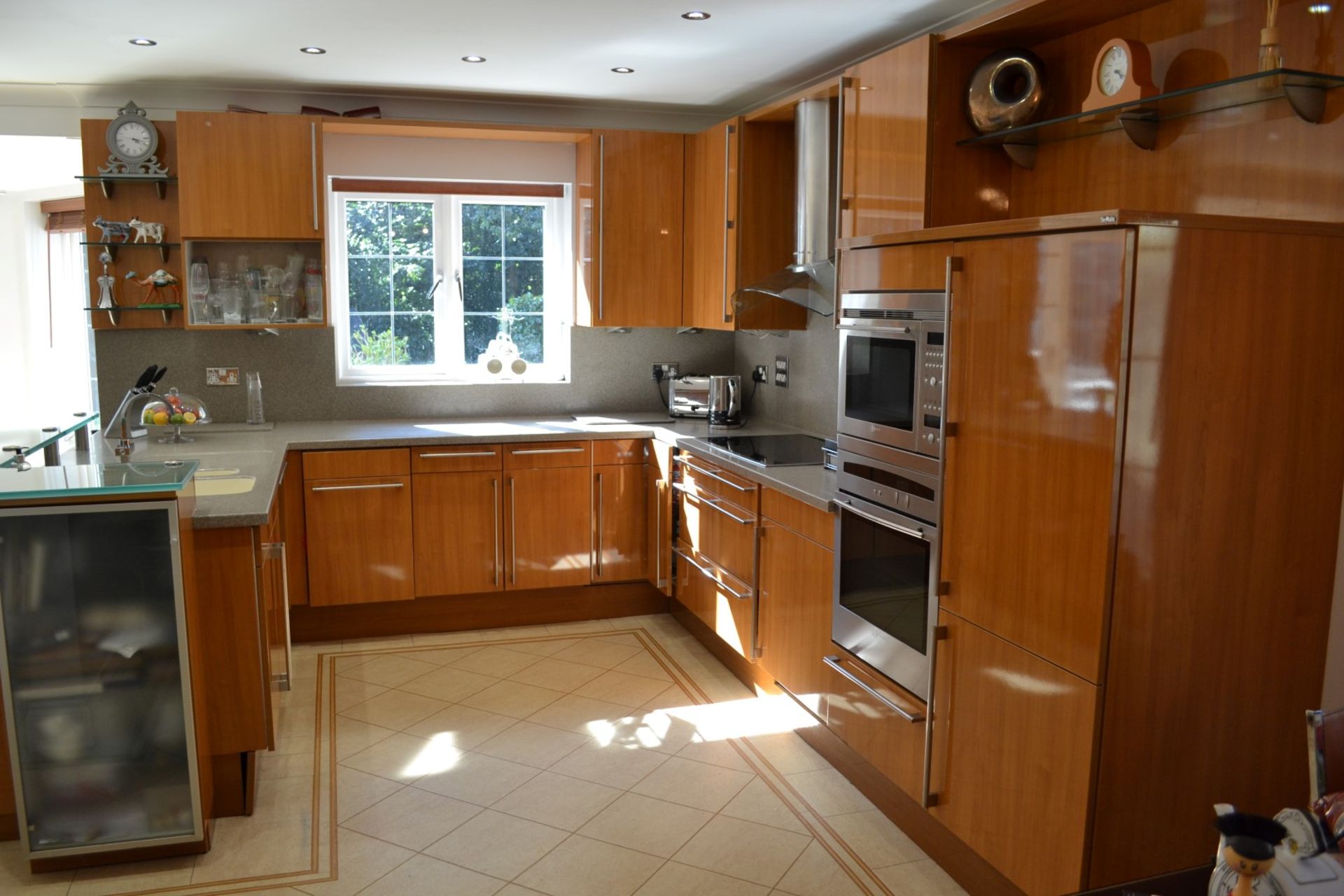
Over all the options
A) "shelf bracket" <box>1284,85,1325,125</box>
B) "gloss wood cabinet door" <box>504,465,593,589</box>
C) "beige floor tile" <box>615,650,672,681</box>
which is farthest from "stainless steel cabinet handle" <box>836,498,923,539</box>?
"gloss wood cabinet door" <box>504,465,593,589</box>

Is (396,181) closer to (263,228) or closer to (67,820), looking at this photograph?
(263,228)

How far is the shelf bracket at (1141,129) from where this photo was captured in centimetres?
251

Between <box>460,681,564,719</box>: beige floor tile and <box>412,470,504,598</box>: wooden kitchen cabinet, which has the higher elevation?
<box>412,470,504,598</box>: wooden kitchen cabinet

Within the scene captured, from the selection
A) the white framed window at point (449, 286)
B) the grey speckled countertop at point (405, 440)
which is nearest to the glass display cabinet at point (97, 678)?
the grey speckled countertop at point (405, 440)

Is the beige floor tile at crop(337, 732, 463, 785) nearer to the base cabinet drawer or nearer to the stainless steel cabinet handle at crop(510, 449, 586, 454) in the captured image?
the base cabinet drawer

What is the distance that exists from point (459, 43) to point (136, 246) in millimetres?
1876

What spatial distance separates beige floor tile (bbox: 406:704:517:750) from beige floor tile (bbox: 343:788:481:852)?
14.4 inches

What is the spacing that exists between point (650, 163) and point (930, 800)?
3.23m

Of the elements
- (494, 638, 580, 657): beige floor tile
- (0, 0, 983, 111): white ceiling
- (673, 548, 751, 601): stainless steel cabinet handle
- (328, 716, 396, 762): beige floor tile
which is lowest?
(328, 716, 396, 762): beige floor tile

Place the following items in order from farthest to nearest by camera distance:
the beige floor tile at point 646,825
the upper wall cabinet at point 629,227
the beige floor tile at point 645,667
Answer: the upper wall cabinet at point 629,227, the beige floor tile at point 645,667, the beige floor tile at point 646,825

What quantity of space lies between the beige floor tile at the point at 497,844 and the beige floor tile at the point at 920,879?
91 cm

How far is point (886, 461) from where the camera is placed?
2807 millimetres

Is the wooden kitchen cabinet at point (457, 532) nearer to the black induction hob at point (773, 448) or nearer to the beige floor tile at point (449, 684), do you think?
the beige floor tile at point (449, 684)

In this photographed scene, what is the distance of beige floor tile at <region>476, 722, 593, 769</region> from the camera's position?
11.2 feet
